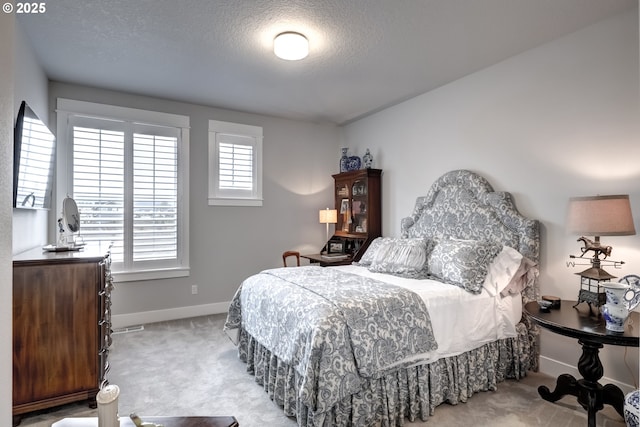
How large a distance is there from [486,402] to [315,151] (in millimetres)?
3942

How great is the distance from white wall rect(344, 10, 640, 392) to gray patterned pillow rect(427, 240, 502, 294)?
0.55m

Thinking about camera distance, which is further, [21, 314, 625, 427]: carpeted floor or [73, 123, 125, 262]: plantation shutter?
[73, 123, 125, 262]: plantation shutter

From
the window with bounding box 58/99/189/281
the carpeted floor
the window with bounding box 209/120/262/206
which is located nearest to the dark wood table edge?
the carpeted floor

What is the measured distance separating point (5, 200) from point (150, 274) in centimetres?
338

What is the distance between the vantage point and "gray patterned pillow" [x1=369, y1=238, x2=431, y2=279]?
3.13 meters

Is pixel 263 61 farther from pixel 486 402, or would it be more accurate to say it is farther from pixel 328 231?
pixel 486 402

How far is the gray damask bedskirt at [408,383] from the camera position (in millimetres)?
2047

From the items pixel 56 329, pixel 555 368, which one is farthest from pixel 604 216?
pixel 56 329

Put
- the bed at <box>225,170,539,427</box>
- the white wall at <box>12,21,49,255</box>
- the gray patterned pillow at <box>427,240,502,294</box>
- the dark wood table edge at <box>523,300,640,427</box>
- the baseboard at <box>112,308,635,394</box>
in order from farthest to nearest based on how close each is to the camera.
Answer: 1. the baseboard at <box>112,308,635,394</box>
2. the gray patterned pillow at <box>427,240,502,294</box>
3. the white wall at <box>12,21,49,255</box>
4. the bed at <box>225,170,539,427</box>
5. the dark wood table edge at <box>523,300,640,427</box>

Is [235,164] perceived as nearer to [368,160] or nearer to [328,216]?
[328,216]

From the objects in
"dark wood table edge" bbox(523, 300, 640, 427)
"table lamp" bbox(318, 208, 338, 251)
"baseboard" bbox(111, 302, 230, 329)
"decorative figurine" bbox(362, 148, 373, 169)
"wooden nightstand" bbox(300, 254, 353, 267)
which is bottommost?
"baseboard" bbox(111, 302, 230, 329)

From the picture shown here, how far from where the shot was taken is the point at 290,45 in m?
2.71

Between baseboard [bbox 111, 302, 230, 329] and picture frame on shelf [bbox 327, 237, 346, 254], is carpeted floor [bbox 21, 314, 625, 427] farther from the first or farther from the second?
picture frame on shelf [bbox 327, 237, 346, 254]

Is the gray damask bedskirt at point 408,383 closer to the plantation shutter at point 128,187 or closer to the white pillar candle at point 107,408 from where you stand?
the white pillar candle at point 107,408
